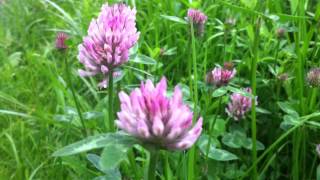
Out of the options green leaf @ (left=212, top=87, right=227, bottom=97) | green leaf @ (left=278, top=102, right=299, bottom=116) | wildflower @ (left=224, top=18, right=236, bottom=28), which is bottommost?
green leaf @ (left=278, top=102, right=299, bottom=116)

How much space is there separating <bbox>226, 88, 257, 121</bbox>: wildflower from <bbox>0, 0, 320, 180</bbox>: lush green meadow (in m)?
0.03

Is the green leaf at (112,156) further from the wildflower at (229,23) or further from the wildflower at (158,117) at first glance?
the wildflower at (229,23)

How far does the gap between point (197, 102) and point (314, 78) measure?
345mm

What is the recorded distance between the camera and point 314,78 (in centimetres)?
133

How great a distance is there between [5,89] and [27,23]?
0.89 metres

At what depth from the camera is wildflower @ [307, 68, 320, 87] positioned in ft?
4.35

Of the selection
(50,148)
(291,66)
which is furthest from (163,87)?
(291,66)

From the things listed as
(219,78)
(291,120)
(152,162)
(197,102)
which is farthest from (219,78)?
(152,162)

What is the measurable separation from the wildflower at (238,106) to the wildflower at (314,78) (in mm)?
187

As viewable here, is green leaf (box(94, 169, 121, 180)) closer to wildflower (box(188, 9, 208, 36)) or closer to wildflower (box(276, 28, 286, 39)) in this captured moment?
wildflower (box(188, 9, 208, 36))

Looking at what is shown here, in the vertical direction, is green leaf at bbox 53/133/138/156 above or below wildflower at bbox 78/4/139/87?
below

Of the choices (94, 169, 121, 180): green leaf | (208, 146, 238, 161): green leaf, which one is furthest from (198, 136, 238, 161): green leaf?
(94, 169, 121, 180): green leaf

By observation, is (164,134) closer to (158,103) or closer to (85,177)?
(158,103)

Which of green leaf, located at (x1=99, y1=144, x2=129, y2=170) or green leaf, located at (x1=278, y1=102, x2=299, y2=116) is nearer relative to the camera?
green leaf, located at (x1=99, y1=144, x2=129, y2=170)
